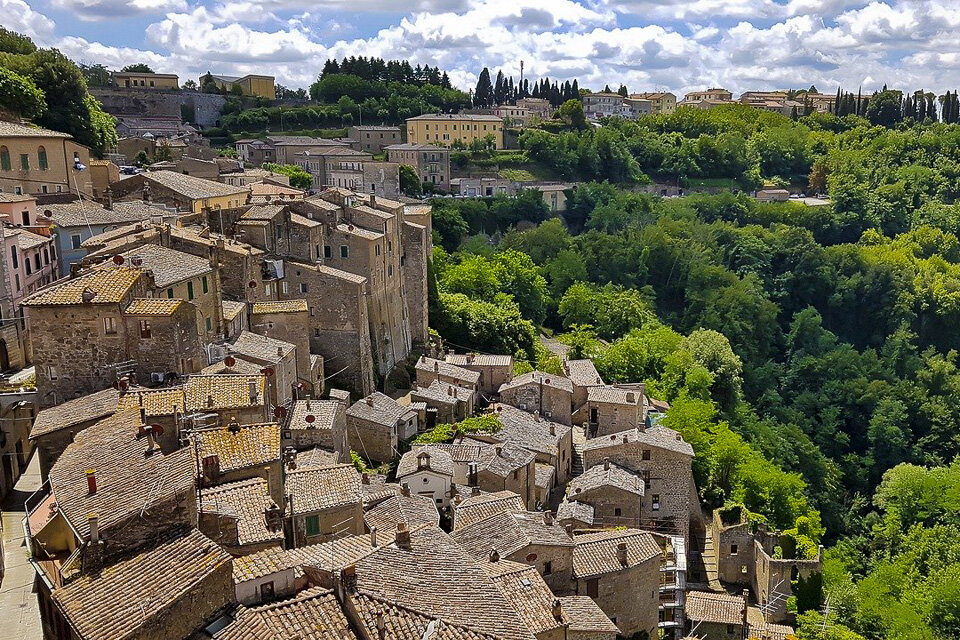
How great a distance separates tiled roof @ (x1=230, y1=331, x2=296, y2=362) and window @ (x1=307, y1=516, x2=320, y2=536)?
8447 millimetres

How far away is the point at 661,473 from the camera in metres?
33.7

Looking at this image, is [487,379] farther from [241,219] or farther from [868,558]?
[868,558]

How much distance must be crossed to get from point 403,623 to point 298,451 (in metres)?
13.8

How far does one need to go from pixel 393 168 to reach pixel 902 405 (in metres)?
47.4

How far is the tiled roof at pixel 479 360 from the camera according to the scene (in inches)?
1650

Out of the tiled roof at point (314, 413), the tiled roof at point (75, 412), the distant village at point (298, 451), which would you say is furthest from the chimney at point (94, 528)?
the tiled roof at point (314, 413)

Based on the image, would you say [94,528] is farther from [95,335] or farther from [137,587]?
[95,335]

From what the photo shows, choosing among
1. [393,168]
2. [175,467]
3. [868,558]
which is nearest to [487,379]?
[868,558]

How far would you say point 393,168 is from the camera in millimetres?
72875

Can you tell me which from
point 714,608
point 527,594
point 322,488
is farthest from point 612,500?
point 322,488

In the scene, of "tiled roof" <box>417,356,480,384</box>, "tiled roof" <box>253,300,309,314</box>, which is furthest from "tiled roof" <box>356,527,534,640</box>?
"tiled roof" <box>417,356,480,384</box>

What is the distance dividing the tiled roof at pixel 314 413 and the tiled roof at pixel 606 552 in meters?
9.20

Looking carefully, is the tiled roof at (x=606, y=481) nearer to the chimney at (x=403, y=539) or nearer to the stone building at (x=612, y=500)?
the stone building at (x=612, y=500)

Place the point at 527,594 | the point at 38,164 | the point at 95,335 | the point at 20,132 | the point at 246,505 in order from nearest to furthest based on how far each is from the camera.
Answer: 1. the point at 246,505
2. the point at 527,594
3. the point at 95,335
4. the point at 20,132
5. the point at 38,164
